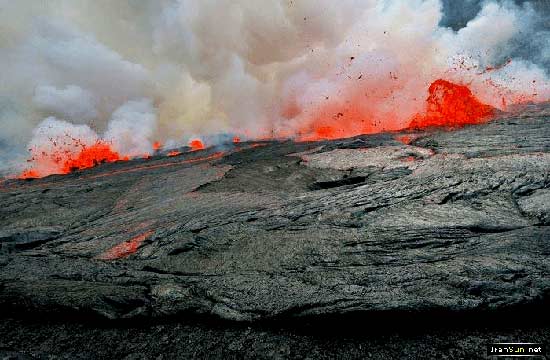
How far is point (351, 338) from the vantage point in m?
5.48

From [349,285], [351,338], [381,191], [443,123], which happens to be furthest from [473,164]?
[443,123]

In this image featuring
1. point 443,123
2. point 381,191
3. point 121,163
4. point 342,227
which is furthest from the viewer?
point 121,163

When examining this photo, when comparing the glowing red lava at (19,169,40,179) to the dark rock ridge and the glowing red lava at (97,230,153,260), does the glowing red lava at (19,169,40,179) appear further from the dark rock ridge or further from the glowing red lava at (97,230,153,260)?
the glowing red lava at (97,230,153,260)

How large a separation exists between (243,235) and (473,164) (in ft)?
25.7

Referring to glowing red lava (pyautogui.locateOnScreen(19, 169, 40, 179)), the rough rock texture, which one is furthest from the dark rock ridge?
glowing red lava (pyautogui.locateOnScreen(19, 169, 40, 179))

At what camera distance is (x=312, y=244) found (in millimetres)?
7793

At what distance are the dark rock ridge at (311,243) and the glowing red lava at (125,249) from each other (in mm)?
58

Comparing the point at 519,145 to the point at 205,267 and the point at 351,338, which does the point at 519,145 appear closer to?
the point at 351,338

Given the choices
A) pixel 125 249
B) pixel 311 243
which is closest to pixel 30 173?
pixel 125 249

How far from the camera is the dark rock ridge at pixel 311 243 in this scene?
589cm

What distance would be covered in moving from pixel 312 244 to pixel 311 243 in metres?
0.05

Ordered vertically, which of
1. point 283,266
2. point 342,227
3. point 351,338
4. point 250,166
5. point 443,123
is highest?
point 443,123

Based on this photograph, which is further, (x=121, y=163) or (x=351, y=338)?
(x=121, y=163)

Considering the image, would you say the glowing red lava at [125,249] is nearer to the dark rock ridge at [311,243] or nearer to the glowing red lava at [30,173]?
the dark rock ridge at [311,243]
